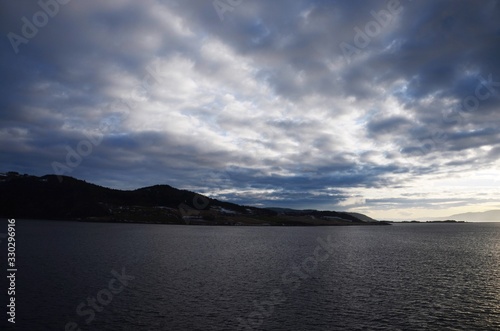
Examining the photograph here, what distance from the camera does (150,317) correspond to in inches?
1788

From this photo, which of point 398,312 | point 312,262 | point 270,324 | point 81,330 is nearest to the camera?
point 81,330

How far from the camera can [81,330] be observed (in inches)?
1587

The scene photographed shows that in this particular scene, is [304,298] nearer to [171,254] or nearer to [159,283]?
[159,283]

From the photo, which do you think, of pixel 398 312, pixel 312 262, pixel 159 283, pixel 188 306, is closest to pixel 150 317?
pixel 188 306

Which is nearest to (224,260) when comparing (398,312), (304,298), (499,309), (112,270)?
(112,270)

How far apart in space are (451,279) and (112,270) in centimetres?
8223

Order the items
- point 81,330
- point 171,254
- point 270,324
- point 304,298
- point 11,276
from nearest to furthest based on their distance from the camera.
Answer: point 81,330 → point 270,324 → point 304,298 → point 11,276 → point 171,254

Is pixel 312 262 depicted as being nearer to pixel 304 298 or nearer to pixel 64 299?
pixel 304 298

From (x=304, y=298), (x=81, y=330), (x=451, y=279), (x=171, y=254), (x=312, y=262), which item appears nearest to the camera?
(x=81, y=330)

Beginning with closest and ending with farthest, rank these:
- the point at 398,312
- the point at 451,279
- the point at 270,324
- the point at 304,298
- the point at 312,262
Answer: the point at 270,324
the point at 398,312
the point at 304,298
the point at 451,279
the point at 312,262

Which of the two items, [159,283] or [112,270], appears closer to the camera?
[159,283]

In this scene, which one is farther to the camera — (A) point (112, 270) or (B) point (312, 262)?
(B) point (312, 262)

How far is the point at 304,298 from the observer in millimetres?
57688

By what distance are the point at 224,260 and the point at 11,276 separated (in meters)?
55.5
